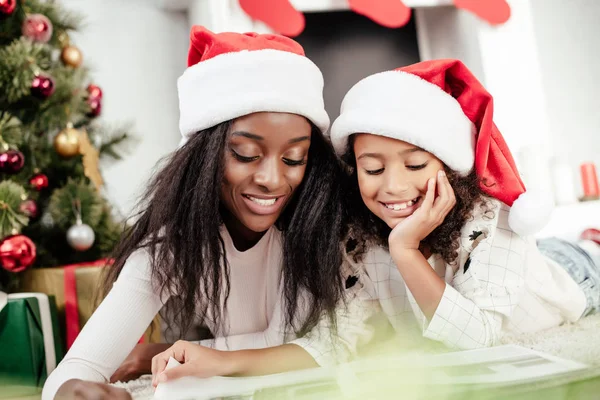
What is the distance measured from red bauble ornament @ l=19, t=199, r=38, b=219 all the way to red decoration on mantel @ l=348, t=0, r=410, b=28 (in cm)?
150

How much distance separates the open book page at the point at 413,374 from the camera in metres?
0.56

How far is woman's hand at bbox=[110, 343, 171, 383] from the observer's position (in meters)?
0.99

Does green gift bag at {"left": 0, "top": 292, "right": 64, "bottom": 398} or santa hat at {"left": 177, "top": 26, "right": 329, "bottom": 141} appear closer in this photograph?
santa hat at {"left": 177, "top": 26, "right": 329, "bottom": 141}

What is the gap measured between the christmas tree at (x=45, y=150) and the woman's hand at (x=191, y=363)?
75cm

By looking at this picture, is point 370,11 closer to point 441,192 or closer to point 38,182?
point 38,182

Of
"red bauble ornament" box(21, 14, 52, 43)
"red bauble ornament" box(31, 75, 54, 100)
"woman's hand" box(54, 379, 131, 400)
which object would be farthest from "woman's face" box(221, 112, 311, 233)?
"red bauble ornament" box(21, 14, 52, 43)

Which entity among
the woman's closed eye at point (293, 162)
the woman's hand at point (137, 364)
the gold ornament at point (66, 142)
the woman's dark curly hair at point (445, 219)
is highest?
the gold ornament at point (66, 142)

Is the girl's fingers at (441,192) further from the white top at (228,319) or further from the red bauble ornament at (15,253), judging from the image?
the red bauble ornament at (15,253)

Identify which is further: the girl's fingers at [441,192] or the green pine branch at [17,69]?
the green pine branch at [17,69]

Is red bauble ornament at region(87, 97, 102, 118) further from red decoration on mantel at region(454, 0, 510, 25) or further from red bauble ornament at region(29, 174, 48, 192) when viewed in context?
red decoration on mantel at region(454, 0, 510, 25)

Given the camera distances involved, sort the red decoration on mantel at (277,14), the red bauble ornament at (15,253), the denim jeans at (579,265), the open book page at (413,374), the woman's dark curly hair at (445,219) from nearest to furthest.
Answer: the open book page at (413,374) < the woman's dark curly hair at (445,219) < the denim jeans at (579,265) < the red bauble ornament at (15,253) < the red decoration on mantel at (277,14)

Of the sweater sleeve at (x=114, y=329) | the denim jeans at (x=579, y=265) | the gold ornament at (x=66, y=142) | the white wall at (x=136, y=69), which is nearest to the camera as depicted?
the sweater sleeve at (x=114, y=329)

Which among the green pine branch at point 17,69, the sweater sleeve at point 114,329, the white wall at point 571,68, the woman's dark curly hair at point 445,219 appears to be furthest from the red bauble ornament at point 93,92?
the white wall at point 571,68

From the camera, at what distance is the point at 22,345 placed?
1.12m
